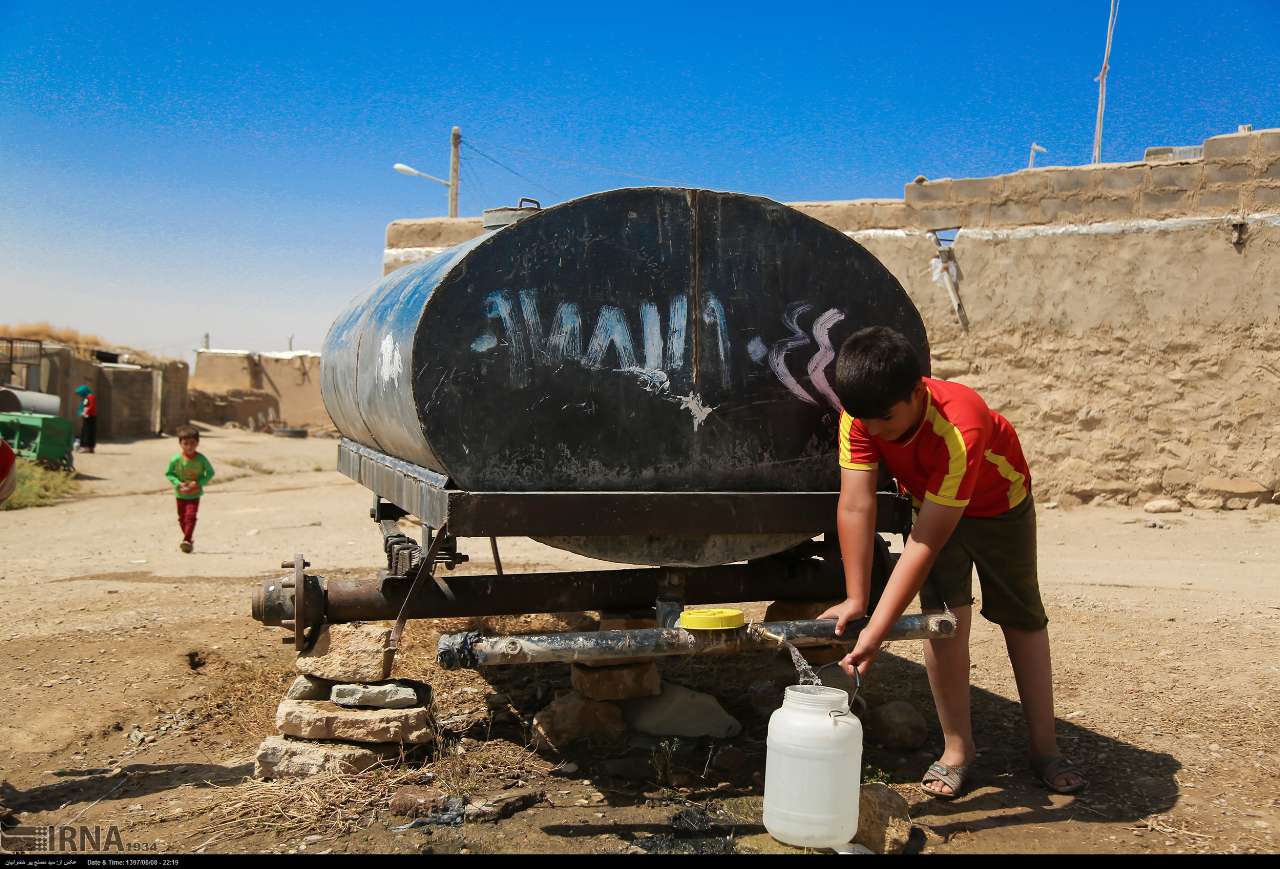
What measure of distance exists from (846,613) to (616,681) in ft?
4.61

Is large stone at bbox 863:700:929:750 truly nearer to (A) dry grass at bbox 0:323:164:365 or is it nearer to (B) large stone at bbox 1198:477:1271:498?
(B) large stone at bbox 1198:477:1271:498

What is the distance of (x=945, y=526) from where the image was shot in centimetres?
311

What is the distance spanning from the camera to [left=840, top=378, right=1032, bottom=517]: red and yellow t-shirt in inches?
123

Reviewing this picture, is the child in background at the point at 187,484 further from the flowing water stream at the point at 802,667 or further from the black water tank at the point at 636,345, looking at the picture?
the flowing water stream at the point at 802,667

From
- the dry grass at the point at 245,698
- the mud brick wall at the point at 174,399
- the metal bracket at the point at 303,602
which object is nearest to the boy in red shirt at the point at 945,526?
the metal bracket at the point at 303,602

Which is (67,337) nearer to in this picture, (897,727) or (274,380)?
(274,380)

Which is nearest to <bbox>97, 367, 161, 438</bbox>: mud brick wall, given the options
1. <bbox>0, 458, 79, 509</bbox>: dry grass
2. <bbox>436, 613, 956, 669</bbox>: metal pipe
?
<bbox>0, 458, 79, 509</bbox>: dry grass

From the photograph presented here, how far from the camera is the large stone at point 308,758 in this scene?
12.0ft

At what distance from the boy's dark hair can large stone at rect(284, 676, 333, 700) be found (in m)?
2.26

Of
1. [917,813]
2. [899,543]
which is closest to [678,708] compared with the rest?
[917,813]

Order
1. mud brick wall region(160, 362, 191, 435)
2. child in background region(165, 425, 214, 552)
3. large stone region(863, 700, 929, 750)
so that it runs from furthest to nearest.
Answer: mud brick wall region(160, 362, 191, 435) → child in background region(165, 425, 214, 552) → large stone region(863, 700, 929, 750)

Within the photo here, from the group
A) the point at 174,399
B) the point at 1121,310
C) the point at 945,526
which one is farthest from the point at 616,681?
the point at 174,399

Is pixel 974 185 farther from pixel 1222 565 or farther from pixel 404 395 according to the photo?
pixel 404 395

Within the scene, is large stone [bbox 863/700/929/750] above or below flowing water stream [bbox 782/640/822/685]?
below
